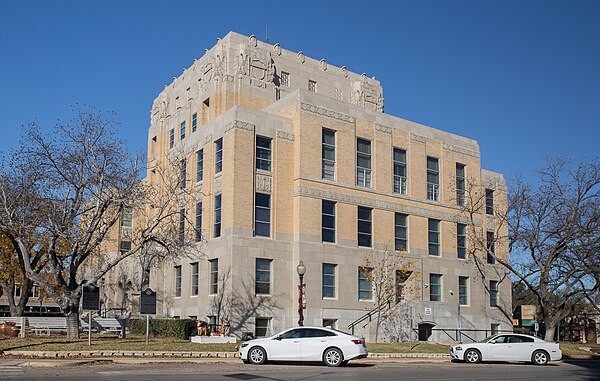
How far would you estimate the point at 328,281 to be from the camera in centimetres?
4184

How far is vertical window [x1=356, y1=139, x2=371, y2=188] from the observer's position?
1763 inches

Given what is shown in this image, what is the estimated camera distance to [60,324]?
3766cm

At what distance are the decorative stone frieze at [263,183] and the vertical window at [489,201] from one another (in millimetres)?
21294

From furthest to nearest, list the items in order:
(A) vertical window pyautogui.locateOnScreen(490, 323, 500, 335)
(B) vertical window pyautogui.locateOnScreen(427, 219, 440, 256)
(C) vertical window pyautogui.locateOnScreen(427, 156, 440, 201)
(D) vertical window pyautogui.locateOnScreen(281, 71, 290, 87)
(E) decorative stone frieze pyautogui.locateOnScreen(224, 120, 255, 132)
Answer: (D) vertical window pyautogui.locateOnScreen(281, 71, 290, 87) < (A) vertical window pyautogui.locateOnScreen(490, 323, 500, 335) < (C) vertical window pyautogui.locateOnScreen(427, 156, 440, 201) < (B) vertical window pyautogui.locateOnScreen(427, 219, 440, 256) < (E) decorative stone frieze pyautogui.locateOnScreen(224, 120, 255, 132)

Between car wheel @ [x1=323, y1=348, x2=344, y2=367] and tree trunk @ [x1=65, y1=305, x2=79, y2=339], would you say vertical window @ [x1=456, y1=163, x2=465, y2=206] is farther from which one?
tree trunk @ [x1=65, y1=305, x2=79, y2=339]

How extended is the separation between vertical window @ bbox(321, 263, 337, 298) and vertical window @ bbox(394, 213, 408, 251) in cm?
586

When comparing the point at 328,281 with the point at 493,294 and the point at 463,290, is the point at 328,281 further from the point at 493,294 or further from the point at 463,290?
the point at 493,294

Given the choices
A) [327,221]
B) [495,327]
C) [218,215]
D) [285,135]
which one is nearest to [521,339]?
[327,221]

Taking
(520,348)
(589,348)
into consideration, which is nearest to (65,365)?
(520,348)

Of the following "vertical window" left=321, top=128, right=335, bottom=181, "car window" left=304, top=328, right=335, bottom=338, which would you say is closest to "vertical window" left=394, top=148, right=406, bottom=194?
"vertical window" left=321, top=128, right=335, bottom=181

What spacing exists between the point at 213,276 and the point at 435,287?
53.8ft

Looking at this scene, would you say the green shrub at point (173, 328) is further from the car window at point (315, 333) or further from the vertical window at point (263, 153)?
the car window at point (315, 333)

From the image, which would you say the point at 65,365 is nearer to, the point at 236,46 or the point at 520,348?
the point at 520,348

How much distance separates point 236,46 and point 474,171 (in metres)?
20.6
